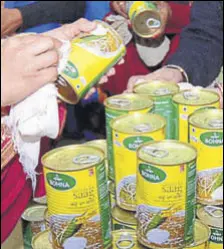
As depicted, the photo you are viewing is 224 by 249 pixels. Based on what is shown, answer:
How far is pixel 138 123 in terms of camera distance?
3.35 ft

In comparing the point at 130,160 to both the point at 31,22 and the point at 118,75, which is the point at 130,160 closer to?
the point at 118,75

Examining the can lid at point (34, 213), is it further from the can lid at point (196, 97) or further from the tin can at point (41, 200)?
the can lid at point (196, 97)

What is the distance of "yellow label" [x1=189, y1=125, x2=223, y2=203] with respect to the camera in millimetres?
988

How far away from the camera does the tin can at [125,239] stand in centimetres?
94

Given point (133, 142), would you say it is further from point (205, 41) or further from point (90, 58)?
point (205, 41)

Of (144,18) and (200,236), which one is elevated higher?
(144,18)

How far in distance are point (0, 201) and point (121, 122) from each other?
1.13 ft

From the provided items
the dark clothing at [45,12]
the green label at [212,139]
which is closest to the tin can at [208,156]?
the green label at [212,139]

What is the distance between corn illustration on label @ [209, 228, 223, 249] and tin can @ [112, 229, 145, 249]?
15 cm

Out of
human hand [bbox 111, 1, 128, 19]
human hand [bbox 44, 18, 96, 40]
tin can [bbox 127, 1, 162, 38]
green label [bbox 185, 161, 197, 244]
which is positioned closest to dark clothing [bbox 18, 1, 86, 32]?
human hand [bbox 111, 1, 128, 19]

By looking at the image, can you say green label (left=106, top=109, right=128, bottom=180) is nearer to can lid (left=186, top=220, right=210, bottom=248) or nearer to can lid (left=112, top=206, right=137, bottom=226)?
can lid (left=112, top=206, right=137, bottom=226)

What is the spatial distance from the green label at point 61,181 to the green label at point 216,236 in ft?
1.00

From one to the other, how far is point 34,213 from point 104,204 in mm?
210

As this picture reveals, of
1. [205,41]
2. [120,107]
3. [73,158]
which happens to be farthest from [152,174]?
[205,41]
